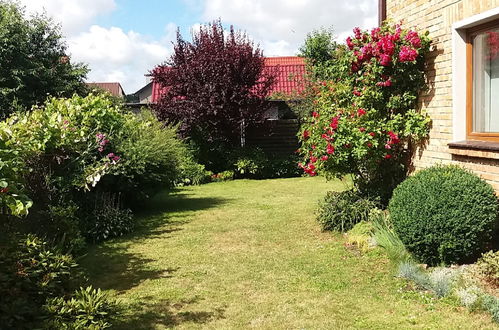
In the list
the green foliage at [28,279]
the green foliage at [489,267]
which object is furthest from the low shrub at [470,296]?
the green foliage at [28,279]

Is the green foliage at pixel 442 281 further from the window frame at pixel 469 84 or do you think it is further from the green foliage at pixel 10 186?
the green foliage at pixel 10 186

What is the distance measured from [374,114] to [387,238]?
→ 2.13m

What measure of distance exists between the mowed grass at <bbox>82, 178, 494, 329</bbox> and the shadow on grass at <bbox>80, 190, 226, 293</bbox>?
0.02m

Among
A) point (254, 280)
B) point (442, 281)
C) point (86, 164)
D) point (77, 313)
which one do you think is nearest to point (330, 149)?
point (254, 280)

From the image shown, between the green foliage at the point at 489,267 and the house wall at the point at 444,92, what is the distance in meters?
0.97

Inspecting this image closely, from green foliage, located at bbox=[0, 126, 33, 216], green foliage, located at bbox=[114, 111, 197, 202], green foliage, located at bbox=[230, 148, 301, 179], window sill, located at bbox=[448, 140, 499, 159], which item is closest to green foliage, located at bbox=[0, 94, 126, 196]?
green foliage, located at bbox=[114, 111, 197, 202]

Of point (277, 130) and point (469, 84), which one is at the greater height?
point (469, 84)

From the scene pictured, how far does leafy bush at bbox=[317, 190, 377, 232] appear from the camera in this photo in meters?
7.29

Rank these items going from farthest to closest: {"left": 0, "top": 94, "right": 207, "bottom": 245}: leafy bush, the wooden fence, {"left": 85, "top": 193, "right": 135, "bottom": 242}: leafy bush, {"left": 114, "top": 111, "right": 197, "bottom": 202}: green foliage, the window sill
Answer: the wooden fence → {"left": 114, "top": 111, "right": 197, "bottom": 202}: green foliage → {"left": 85, "top": 193, "right": 135, "bottom": 242}: leafy bush → {"left": 0, "top": 94, "right": 207, "bottom": 245}: leafy bush → the window sill

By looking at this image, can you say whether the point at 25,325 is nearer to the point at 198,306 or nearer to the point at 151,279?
the point at 198,306

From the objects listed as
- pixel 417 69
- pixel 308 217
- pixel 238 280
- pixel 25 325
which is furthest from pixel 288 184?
pixel 25 325

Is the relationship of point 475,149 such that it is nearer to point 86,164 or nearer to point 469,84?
point 469,84

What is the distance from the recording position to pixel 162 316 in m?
4.38

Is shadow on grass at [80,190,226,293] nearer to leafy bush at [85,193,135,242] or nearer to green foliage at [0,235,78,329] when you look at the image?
leafy bush at [85,193,135,242]
